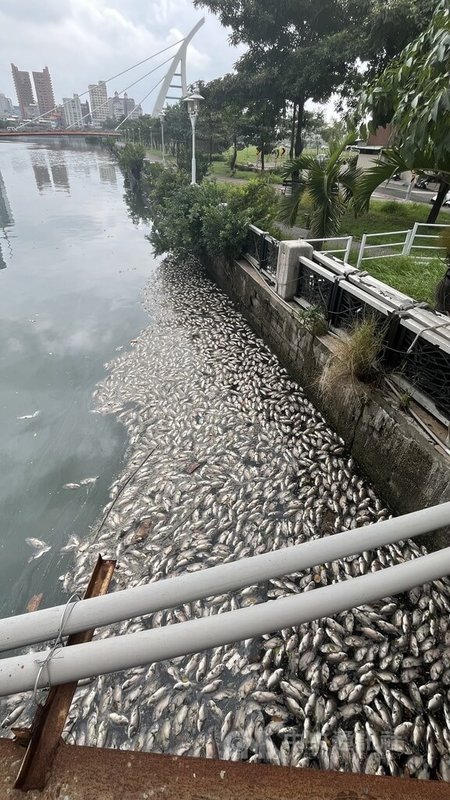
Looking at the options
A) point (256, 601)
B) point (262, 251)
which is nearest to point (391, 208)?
point (262, 251)

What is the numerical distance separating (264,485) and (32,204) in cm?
3046

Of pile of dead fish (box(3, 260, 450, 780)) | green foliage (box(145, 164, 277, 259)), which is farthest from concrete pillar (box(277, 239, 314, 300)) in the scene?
green foliage (box(145, 164, 277, 259))

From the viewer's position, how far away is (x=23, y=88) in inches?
7628

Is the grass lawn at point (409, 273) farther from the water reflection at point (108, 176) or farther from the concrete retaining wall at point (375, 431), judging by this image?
the water reflection at point (108, 176)

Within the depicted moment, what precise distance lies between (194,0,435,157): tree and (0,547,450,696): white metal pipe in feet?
70.3

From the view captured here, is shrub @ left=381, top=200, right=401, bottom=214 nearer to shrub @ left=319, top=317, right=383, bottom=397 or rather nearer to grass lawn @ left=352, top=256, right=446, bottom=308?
grass lawn @ left=352, top=256, right=446, bottom=308

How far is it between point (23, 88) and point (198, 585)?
27171cm

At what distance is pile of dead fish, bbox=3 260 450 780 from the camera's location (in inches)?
135

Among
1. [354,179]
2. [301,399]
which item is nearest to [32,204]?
[354,179]

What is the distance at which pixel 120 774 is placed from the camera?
1.13 meters

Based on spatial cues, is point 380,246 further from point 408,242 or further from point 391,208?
point 391,208

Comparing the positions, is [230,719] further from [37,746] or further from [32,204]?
[32,204]

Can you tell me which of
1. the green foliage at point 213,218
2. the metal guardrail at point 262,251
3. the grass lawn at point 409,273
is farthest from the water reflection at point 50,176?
the grass lawn at point 409,273

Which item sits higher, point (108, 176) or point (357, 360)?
point (108, 176)
